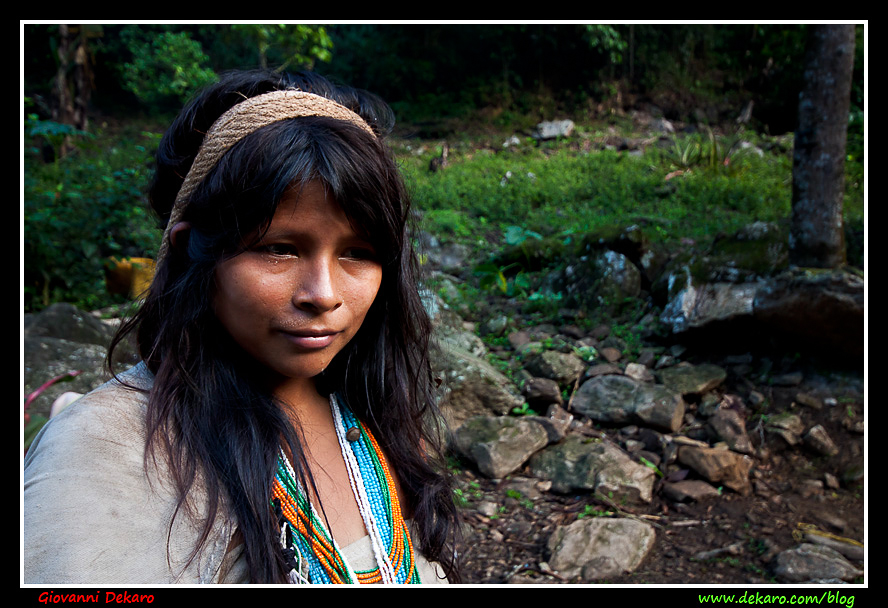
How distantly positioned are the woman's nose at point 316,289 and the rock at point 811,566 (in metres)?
2.42

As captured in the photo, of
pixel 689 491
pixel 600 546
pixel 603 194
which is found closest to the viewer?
pixel 600 546

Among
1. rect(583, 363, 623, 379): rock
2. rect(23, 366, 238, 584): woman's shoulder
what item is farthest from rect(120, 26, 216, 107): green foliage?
rect(23, 366, 238, 584): woman's shoulder

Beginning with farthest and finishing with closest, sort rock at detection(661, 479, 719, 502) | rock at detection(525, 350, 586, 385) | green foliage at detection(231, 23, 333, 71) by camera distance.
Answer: green foliage at detection(231, 23, 333, 71), rock at detection(525, 350, 586, 385), rock at detection(661, 479, 719, 502)

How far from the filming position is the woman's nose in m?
→ 1.09

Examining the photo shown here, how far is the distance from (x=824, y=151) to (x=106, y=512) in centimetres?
454

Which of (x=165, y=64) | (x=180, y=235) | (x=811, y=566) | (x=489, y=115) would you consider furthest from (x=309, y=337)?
(x=165, y=64)

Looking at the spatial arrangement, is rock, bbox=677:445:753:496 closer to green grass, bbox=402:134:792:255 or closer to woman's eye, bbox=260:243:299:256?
green grass, bbox=402:134:792:255

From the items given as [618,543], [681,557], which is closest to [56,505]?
[618,543]

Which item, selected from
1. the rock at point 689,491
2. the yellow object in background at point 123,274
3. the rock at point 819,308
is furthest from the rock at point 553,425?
the yellow object in background at point 123,274

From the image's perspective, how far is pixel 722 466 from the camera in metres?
3.29

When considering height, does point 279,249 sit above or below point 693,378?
above

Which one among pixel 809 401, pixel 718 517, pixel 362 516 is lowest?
pixel 718 517

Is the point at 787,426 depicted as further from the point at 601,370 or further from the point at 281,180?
the point at 281,180

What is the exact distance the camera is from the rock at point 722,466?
10.8 ft
